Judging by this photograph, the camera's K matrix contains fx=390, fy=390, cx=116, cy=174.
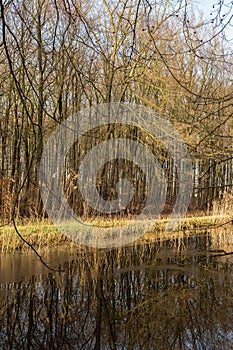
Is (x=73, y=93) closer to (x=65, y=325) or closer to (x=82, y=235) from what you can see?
(x=82, y=235)

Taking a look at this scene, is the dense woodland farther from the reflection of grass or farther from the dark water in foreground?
the dark water in foreground

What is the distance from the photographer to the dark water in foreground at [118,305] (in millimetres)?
2910

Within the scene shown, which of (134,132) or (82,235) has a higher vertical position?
(134,132)

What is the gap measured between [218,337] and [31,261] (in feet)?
10.3

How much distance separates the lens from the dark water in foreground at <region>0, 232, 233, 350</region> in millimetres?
2910

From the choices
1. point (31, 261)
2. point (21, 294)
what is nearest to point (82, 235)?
point (31, 261)

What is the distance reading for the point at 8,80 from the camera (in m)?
9.87

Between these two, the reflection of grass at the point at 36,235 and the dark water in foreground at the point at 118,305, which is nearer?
the dark water in foreground at the point at 118,305

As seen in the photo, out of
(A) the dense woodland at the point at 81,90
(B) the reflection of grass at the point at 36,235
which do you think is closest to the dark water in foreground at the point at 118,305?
(B) the reflection of grass at the point at 36,235

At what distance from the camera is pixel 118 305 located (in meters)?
3.69

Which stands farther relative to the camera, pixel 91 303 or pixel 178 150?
pixel 178 150

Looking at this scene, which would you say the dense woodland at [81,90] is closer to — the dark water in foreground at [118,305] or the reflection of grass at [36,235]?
the reflection of grass at [36,235]

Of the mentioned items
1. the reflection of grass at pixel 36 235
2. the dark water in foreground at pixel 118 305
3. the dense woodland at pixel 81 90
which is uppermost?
the dense woodland at pixel 81 90

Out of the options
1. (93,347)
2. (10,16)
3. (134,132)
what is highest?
(10,16)
